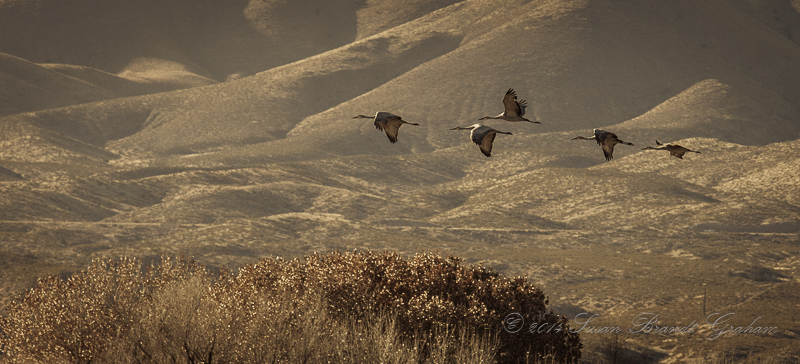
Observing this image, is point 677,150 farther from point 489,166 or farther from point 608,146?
point 489,166

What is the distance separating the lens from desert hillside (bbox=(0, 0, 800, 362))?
61425 millimetres

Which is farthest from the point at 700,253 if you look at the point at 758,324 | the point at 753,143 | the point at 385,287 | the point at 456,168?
the point at 753,143

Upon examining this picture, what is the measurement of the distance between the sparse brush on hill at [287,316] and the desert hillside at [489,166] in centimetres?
2110

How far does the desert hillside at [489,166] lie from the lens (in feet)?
202

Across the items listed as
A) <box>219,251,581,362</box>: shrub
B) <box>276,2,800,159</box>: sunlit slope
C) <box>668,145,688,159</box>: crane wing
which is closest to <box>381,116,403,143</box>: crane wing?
<box>668,145,688,159</box>: crane wing

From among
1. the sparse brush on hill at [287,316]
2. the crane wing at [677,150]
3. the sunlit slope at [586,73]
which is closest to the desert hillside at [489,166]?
the sunlit slope at [586,73]

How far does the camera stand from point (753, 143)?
132 meters

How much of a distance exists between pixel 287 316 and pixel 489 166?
9321cm

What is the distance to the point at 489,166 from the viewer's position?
10838cm

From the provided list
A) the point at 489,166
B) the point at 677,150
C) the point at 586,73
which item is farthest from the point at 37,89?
the point at 677,150

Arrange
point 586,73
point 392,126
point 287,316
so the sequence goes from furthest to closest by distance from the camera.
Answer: point 586,73, point 287,316, point 392,126

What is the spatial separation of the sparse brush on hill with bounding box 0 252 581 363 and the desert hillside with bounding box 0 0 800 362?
21.1m

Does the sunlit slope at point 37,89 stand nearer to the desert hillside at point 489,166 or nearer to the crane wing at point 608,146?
the desert hillside at point 489,166

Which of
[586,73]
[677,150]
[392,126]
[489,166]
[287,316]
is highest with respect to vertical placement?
[586,73]
